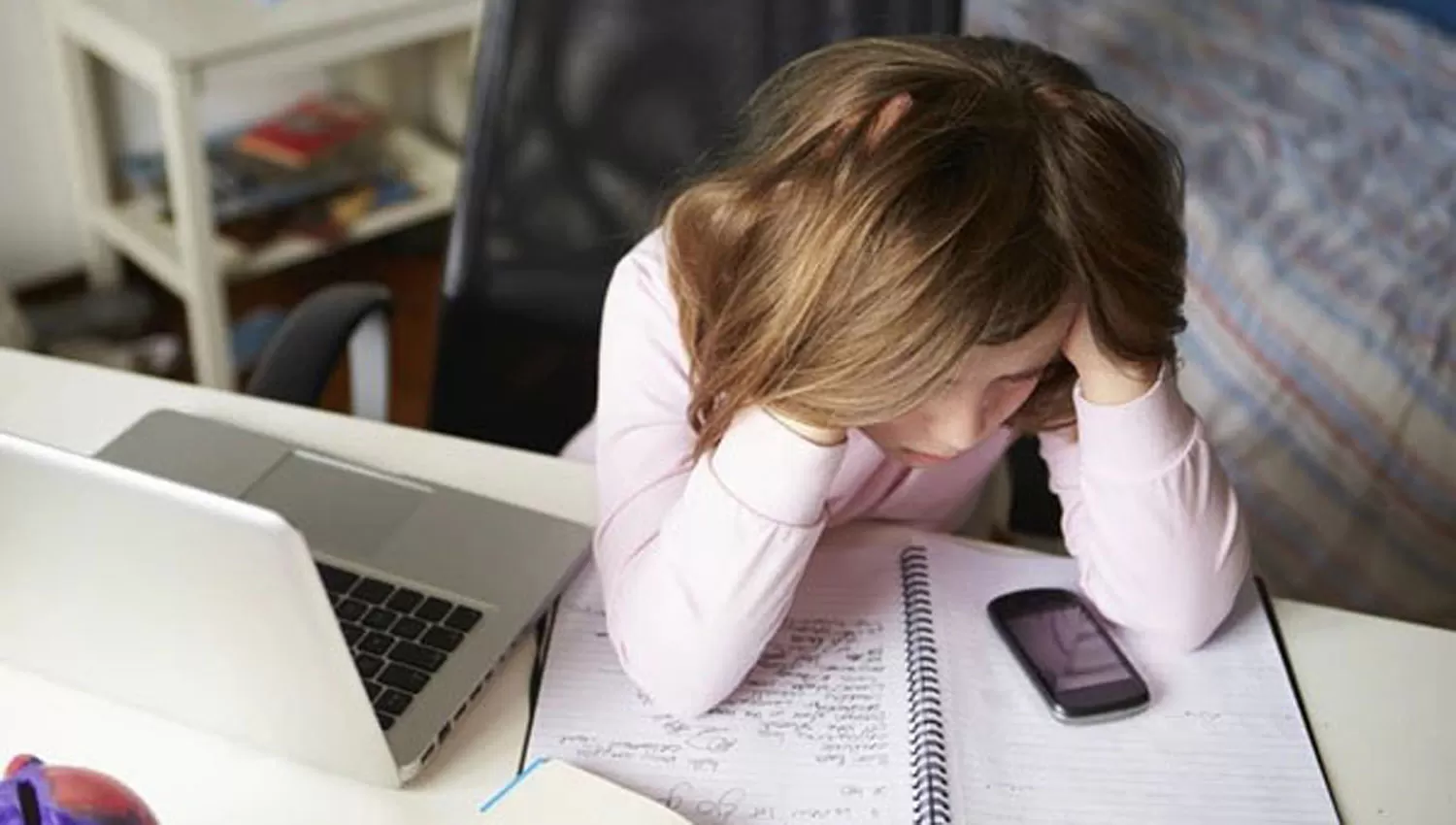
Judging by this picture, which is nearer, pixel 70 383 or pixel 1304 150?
pixel 70 383

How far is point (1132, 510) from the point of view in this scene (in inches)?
41.2

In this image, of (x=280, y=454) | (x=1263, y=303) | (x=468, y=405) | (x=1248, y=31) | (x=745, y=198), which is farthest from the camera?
(x=1248, y=31)

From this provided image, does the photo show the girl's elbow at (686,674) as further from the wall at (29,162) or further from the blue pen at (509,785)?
the wall at (29,162)

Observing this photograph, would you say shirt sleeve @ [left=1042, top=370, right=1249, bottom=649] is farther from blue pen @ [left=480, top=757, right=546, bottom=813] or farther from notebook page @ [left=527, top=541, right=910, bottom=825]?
blue pen @ [left=480, top=757, right=546, bottom=813]

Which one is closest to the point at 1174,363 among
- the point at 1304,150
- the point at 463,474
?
the point at 463,474

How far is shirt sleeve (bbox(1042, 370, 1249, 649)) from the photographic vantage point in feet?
3.37

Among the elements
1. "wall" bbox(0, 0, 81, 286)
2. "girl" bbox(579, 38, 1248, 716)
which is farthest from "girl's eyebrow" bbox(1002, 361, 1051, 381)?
"wall" bbox(0, 0, 81, 286)

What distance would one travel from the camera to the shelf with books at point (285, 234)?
219 centimetres

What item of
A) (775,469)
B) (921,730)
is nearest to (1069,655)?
(921,730)

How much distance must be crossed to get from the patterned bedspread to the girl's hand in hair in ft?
2.41

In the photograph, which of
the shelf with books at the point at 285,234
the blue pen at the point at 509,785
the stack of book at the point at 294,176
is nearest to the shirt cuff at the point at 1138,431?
the blue pen at the point at 509,785

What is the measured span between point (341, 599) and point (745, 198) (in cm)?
33

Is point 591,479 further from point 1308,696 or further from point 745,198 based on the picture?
point 1308,696

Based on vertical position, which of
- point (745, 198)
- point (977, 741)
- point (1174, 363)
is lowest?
point (977, 741)
